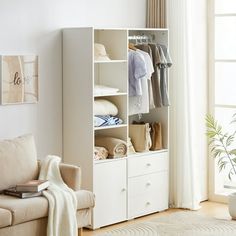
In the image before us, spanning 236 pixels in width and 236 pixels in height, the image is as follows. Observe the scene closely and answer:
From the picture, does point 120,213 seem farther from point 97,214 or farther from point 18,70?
point 18,70

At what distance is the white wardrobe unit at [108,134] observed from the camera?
19.6ft

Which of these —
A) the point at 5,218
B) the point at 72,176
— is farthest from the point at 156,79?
the point at 5,218

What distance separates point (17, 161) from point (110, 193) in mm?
1119

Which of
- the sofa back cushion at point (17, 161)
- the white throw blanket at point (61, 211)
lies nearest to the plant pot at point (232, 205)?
the white throw blanket at point (61, 211)

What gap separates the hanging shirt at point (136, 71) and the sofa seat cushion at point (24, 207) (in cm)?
164

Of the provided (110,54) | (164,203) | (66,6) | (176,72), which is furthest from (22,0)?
(164,203)

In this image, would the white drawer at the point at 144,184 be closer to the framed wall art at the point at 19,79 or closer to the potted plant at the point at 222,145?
the potted plant at the point at 222,145

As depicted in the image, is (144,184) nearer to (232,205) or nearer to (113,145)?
(113,145)

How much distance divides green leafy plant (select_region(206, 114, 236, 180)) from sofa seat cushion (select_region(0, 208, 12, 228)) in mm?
2313

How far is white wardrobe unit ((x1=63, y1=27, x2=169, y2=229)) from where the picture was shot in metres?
5.96

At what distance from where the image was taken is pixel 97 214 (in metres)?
6.05

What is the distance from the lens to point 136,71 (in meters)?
6.27

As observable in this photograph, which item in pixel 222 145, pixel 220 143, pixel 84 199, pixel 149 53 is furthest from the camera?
pixel 220 143

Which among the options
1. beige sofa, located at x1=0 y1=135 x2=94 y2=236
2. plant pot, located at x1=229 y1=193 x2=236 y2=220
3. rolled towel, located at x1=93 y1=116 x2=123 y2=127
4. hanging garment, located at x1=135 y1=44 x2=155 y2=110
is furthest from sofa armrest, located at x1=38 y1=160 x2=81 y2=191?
plant pot, located at x1=229 y1=193 x2=236 y2=220
